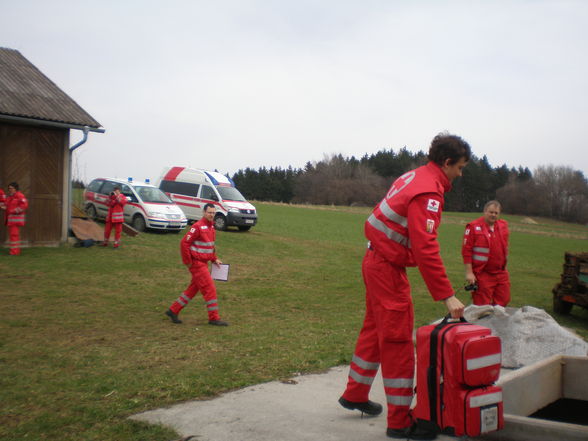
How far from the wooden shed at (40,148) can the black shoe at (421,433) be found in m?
14.1

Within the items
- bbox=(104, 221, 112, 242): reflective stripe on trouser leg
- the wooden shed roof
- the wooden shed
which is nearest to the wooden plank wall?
the wooden shed

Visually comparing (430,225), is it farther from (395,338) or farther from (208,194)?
(208,194)

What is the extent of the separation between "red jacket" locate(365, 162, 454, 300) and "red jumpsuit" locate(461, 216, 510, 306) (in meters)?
3.92

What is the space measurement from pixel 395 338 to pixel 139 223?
18815 millimetres

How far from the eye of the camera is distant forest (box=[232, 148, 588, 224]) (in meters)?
92.1

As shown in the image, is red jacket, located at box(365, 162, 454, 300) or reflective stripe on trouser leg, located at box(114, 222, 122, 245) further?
reflective stripe on trouser leg, located at box(114, 222, 122, 245)

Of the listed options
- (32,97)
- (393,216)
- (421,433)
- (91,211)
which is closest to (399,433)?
(421,433)

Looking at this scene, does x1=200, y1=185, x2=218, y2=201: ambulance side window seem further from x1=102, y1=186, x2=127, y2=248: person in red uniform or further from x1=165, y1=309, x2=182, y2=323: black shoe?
x1=165, y1=309, x2=182, y2=323: black shoe

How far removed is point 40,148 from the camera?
16.2 metres

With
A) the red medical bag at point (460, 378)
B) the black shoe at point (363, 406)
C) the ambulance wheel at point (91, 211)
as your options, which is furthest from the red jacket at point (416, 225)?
the ambulance wheel at point (91, 211)

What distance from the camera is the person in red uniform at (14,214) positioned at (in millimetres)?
14625

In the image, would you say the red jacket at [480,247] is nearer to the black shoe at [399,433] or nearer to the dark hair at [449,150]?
the dark hair at [449,150]

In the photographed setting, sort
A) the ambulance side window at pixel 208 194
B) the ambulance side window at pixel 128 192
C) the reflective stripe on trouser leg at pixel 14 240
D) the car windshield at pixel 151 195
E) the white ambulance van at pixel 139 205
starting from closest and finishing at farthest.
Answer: the reflective stripe on trouser leg at pixel 14 240, the white ambulance van at pixel 139 205, the ambulance side window at pixel 128 192, the car windshield at pixel 151 195, the ambulance side window at pixel 208 194

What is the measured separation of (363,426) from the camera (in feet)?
14.6
